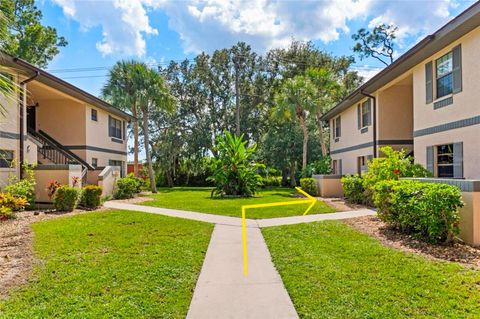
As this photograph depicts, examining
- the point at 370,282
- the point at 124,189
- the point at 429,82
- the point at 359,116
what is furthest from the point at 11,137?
the point at 359,116

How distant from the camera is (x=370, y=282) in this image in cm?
508

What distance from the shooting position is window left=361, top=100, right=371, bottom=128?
60.8 feet

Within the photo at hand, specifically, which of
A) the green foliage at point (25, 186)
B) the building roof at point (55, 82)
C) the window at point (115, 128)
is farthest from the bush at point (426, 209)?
the window at point (115, 128)

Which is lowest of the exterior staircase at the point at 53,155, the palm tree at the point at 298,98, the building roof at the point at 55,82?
the exterior staircase at the point at 53,155

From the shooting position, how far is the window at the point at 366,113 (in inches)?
730

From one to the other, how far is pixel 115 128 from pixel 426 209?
72.2 ft

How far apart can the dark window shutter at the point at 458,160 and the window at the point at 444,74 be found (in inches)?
73.5

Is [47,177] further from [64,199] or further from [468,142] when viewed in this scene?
[468,142]

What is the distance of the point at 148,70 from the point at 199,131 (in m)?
13.5

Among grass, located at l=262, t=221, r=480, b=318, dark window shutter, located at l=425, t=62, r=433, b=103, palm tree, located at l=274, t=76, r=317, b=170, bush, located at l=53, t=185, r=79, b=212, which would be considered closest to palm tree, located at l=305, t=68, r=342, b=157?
palm tree, located at l=274, t=76, r=317, b=170

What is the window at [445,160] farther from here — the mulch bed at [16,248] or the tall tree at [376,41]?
the tall tree at [376,41]

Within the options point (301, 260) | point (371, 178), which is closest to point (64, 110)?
point (371, 178)

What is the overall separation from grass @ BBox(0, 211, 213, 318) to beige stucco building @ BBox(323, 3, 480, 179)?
325 inches

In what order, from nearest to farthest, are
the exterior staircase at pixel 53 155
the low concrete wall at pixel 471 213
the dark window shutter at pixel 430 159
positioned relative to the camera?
the low concrete wall at pixel 471 213
the dark window shutter at pixel 430 159
the exterior staircase at pixel 53 155
